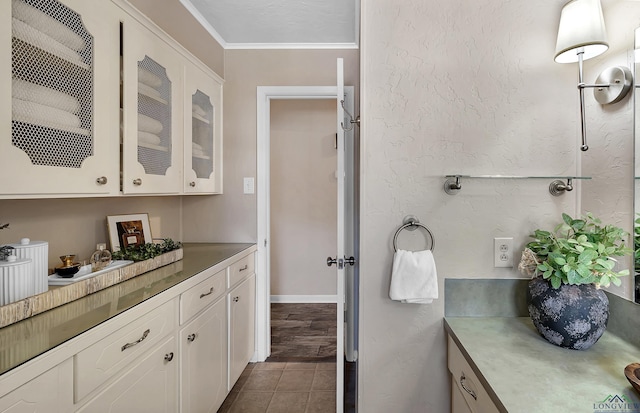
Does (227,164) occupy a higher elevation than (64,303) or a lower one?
higher

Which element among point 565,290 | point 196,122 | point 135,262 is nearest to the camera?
point 565,290

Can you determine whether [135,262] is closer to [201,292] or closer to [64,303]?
[201,292]

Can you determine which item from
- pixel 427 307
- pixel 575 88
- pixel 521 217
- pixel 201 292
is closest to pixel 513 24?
pixel 575 88

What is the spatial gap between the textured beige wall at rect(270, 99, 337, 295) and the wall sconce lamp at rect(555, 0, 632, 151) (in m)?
2.93

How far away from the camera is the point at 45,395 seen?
0.83 meters

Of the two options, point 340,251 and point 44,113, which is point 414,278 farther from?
point 44,113

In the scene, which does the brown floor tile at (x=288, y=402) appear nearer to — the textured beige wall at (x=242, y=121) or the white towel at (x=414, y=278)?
the textured beige wall at (x=242, y=121)

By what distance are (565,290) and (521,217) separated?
1.10ft

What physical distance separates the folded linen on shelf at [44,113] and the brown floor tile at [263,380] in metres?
1.91

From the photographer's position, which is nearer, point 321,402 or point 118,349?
point 118,349

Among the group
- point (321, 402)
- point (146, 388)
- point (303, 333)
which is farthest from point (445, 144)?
point (303, 333)

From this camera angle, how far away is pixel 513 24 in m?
1.27

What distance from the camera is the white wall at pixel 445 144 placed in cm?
127

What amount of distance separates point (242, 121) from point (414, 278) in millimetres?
1979
